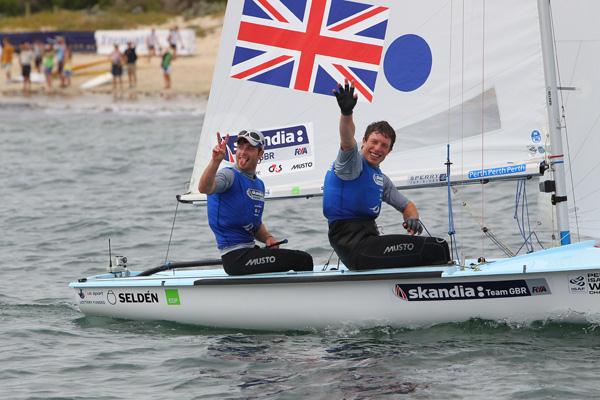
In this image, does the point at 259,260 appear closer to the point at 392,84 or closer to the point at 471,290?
the point at 471,290

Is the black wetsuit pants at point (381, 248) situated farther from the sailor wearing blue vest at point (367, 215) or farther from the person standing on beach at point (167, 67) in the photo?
the person standing on beach at point (167, 67)

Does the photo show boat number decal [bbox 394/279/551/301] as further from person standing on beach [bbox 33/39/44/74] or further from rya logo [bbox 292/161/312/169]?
person standing on beach [bbox 33/39/44/74]

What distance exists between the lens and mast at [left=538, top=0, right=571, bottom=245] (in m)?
7.71

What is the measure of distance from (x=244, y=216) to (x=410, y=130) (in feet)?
4.42

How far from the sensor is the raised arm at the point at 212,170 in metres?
7.27

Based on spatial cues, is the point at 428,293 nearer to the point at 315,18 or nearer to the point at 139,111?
the point at 315,18

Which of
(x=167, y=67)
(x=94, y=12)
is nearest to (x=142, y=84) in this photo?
(x=167, y=67)

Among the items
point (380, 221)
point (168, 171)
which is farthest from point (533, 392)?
point (168, 171)

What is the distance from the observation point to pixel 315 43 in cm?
845

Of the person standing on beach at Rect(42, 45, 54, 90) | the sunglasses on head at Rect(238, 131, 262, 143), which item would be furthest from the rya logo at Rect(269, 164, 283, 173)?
the person standing on beach at Rect(42, 45, 54, 90)

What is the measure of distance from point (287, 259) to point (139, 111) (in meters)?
21.0

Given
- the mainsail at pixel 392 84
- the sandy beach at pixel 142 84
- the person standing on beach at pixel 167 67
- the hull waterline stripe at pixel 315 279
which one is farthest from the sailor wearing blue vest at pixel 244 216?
the person standing on beach at pixel 167 67

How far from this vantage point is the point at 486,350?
745 cm

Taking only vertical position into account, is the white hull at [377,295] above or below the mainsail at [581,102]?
below
